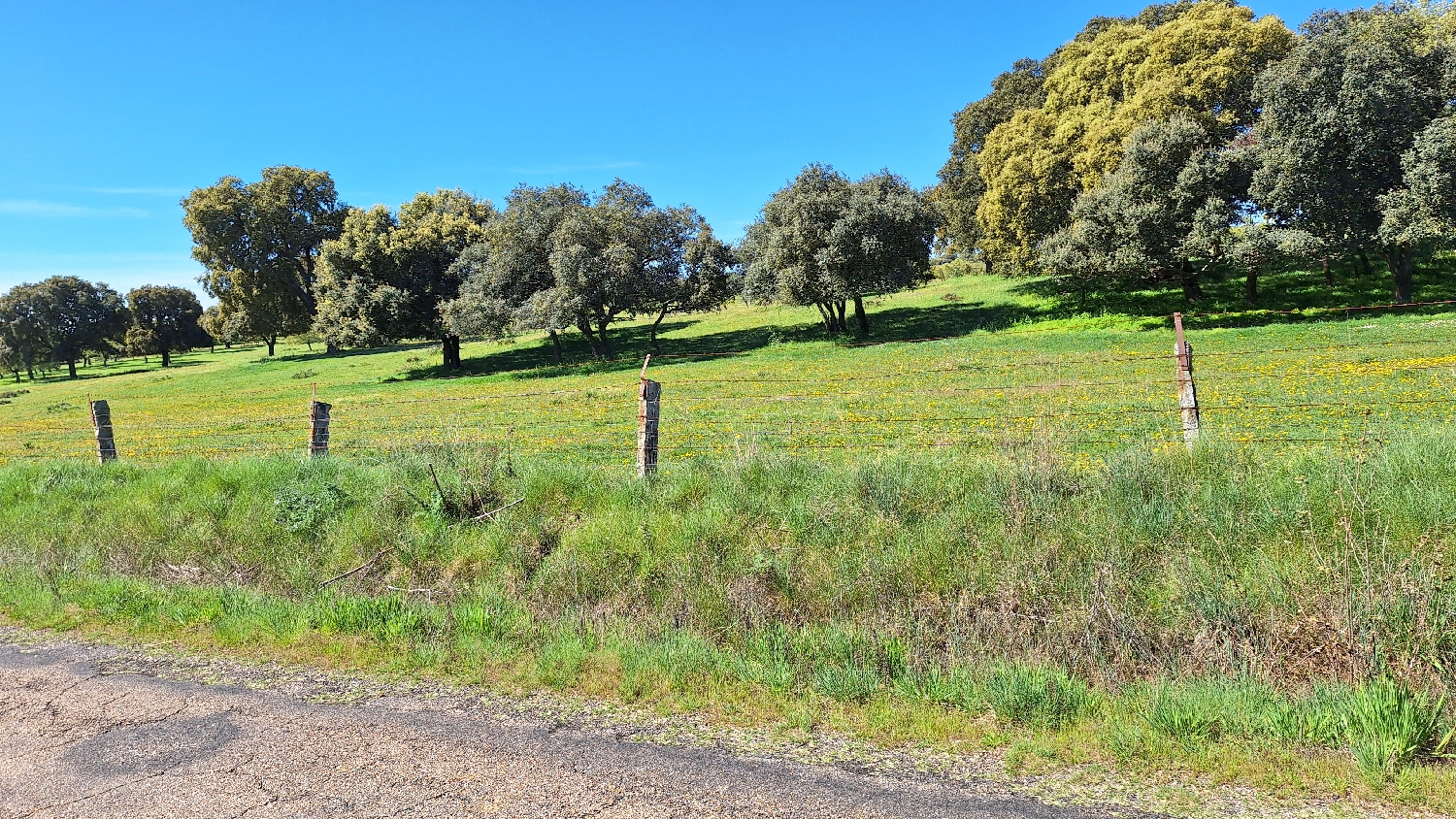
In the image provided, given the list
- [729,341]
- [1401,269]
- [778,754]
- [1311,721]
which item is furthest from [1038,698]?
[729,341]

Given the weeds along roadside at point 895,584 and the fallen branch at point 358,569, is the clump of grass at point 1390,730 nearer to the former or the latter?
the weeds along roadside at point 895,584

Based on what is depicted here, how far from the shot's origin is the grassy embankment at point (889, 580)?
439 cm

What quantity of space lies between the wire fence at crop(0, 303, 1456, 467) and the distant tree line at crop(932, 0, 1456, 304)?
4.01m

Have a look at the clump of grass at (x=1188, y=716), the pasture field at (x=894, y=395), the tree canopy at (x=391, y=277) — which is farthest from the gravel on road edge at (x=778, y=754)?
the tree canopy at (x=391, y=277)

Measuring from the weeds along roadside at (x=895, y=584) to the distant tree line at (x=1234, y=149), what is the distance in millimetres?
22458

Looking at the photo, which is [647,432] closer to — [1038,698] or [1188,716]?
[1038,698]

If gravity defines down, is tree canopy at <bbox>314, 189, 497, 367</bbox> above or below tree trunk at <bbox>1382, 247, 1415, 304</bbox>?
above

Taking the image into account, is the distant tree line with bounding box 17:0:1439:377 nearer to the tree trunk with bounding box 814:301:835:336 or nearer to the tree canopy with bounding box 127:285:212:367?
the tree trunk with bounding box 814:301:835:336

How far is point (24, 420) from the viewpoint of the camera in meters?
29.5

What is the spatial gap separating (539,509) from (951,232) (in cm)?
4673

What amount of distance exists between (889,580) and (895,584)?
57 mm

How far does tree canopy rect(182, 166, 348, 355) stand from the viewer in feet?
154

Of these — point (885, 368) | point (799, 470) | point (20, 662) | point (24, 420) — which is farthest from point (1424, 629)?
point (24, 420)

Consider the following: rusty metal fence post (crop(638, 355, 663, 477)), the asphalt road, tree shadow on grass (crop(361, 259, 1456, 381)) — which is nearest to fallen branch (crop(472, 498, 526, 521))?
rusty metal fence post (crop(638, 355, 663, 477))
